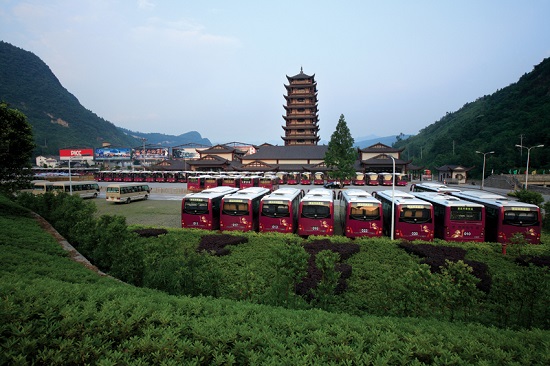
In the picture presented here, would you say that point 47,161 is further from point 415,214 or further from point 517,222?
point 517,222

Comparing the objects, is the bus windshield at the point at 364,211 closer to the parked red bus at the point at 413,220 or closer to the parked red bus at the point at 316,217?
the parked red bus at the point at 413,220

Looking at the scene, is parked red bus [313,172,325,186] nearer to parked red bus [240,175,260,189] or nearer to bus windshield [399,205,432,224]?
parked red bus [240,175,260,189]

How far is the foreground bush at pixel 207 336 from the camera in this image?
126 inches

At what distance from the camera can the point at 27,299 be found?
12.3ft

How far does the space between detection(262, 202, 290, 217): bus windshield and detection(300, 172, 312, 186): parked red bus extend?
36.0m

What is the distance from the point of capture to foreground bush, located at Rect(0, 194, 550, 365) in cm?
321

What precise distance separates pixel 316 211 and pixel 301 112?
5573 cm

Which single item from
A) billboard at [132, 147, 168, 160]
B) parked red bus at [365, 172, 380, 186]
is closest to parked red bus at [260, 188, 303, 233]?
parked red bus at [365, 172, 380, 186]

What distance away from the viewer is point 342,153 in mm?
39219

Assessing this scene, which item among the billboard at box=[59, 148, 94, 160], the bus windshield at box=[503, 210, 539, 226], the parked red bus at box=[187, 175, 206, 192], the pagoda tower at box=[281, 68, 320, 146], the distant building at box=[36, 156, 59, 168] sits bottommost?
the parked red bus at box=[187, 175, 206, 192]

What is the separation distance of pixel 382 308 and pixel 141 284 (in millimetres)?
5664

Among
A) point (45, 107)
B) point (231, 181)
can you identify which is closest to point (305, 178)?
point (231, 181)

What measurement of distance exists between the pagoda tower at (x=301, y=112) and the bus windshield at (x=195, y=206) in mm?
52097

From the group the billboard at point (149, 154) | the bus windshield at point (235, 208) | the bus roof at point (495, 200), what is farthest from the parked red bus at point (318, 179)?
the billboard at point (149, 154)
